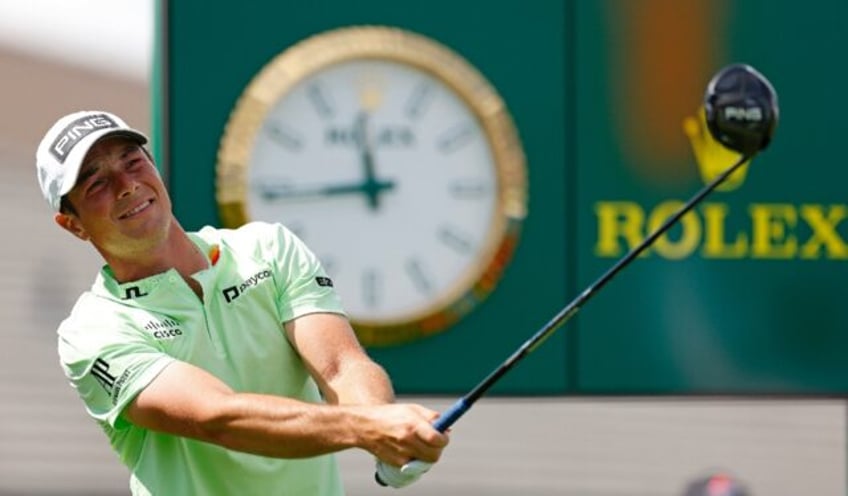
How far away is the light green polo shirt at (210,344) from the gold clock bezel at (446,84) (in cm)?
336

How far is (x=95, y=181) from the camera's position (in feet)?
13.6

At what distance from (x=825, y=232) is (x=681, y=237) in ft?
1.69

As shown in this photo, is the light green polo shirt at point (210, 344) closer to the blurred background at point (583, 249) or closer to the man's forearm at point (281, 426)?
the man's forearm at point (281, 426)

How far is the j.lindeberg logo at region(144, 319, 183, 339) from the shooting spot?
4133mm

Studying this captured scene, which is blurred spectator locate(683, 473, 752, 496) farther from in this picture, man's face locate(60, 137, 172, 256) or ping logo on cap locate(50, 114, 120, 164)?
ping logo on cap locate(50, 114, 120, 164)

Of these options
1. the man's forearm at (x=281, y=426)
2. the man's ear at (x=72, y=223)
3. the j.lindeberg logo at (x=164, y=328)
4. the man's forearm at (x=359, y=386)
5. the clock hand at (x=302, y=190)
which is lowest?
the man's forearm at (x=281, y=426)

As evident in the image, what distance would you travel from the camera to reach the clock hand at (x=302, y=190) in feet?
24.9

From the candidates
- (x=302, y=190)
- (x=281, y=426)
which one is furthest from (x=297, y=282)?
(x=302, y=190)

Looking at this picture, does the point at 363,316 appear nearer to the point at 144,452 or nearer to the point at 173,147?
the point at 173,147

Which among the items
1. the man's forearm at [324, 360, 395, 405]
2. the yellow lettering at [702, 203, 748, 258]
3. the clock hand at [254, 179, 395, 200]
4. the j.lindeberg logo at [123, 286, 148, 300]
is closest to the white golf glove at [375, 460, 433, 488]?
the man's forearm at [324, 360, 395, 405]

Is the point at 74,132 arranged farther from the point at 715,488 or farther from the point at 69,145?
the point at 715,488

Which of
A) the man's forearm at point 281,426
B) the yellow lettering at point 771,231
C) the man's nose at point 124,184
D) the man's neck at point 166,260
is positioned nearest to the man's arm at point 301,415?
the man's forearm at point 281,426

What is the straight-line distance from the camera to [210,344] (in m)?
4.14

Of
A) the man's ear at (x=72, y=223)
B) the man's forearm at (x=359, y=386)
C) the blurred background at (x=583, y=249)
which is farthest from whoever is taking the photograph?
the blurred background at (x=583, y=249)
